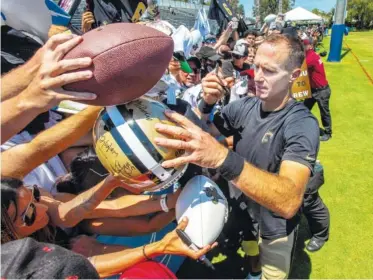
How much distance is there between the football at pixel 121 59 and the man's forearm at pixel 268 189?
0.64 metres

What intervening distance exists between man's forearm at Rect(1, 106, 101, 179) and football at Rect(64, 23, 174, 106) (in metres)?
0.29

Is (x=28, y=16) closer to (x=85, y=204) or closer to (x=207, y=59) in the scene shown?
(x=85, y=204)

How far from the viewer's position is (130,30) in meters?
1.42

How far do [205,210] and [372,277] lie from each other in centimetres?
200

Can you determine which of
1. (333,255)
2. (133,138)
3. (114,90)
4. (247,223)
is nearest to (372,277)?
(333,255)

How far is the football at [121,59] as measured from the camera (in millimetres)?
1315

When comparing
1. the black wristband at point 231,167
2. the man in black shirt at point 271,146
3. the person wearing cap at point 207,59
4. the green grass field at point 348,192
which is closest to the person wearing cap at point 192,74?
the person wearing cap at point 207,59

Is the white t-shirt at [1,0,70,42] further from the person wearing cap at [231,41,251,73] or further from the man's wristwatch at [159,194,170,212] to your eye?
the person wearing cap at [231,41,251,73]

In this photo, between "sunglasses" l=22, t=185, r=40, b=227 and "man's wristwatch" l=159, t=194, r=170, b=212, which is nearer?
"sunglasses" l=22, t=185, r=40, b=227

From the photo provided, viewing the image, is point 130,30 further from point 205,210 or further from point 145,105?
point 205,210

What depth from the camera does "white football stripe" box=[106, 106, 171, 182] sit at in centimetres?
143

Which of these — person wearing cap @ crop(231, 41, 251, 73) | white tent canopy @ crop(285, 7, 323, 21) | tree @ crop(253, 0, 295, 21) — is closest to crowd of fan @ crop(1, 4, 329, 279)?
person wearing cap @ crop(231, 41, 251, 73)

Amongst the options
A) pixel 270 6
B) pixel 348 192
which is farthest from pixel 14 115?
pixel 270 6

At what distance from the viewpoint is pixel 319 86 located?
5.67 m
